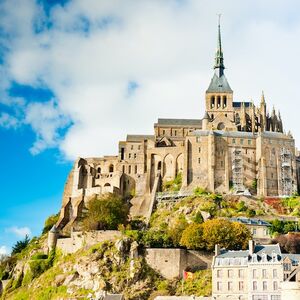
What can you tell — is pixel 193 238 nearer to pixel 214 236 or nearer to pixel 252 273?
pixel 214 236

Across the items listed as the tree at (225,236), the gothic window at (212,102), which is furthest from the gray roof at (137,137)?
the tree at (225,236)

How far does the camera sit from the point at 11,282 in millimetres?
75438

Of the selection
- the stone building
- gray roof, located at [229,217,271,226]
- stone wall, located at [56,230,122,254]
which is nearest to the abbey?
gray roof, located at [229,217,271,226]

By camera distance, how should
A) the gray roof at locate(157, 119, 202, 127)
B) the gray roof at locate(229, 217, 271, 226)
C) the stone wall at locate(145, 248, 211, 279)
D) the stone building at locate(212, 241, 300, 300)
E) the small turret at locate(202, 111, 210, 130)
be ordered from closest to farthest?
the stone building at locate(212, 241, 300, 300) < the stone wall at locate(145, 248, 211, 279) < the gray roof at locate(229, 217, 271, 226) < the small turret at locate(202, 111, 210, 130) < the gray roof at locate(157, 119, 202, 127)

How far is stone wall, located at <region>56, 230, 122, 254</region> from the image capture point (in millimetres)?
71000

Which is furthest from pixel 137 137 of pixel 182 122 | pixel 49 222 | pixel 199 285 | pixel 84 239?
pixel 199 285

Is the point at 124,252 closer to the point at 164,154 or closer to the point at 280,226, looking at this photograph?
the point at 280,226

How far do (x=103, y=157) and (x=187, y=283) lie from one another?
122 ft

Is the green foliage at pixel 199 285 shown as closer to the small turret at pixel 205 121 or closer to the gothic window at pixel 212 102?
the small turret at pixel 205 121

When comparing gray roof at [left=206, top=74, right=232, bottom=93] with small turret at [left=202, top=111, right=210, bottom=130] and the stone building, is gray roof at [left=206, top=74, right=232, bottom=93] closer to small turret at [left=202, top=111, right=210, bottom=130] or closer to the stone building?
small turret at [left=202, top=111, right=210, bottom=130]

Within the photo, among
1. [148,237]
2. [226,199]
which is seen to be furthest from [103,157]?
[148,237]

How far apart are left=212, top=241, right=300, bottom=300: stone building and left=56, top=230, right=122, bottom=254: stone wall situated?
14.7m

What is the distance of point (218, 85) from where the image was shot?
10381cm

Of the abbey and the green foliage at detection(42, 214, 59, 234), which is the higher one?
the abbey
